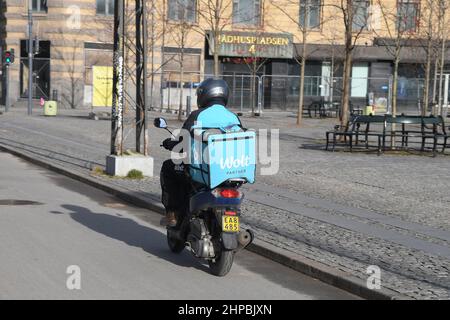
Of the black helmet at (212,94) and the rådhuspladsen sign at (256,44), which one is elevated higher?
the rådhuspladsen sign at (256,44)

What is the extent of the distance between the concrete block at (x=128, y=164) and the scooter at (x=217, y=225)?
742 centimetres

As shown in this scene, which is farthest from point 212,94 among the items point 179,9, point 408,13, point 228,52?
point 228,52

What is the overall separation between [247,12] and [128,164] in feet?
125

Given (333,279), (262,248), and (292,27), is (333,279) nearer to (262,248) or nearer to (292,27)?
(262,248)

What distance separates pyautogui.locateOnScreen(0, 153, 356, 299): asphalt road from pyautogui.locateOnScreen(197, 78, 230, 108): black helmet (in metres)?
1.69

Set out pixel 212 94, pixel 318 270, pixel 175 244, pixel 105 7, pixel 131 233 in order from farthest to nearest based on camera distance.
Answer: pixel 105 7, pixel 131 233, pixel 175 244, pixel 212 94, pixel 318 270

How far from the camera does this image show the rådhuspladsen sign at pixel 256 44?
52.0m

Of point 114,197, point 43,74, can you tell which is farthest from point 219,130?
point 43,74

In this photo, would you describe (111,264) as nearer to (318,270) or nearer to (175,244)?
(175,244)

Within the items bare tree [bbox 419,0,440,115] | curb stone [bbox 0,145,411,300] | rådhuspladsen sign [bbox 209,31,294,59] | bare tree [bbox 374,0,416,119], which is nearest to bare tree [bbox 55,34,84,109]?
Result: rådhuspladsen sign [bbox 209,31,294,59]

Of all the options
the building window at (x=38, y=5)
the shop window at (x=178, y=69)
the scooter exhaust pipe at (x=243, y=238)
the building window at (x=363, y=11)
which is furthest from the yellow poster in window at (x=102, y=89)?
the scooter exhaust pipe at (x=243, y=238)

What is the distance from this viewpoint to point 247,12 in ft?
172

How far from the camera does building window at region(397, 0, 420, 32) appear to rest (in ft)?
103

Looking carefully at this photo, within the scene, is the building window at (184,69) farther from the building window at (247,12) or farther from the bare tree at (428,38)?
the bare tree at (428,38)
